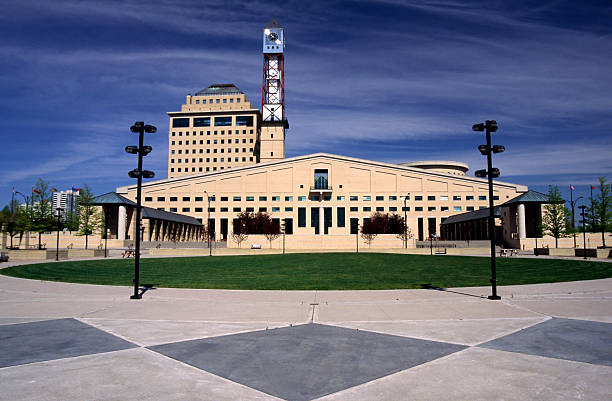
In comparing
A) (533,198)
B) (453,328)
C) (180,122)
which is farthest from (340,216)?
(453,328)

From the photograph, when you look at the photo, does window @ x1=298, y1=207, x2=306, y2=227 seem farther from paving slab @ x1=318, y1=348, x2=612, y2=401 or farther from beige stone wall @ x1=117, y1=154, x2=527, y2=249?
paving slab @ x1=318, y1=348, x2=612, y2=401

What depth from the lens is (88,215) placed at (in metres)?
66.8

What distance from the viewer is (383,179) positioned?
9781 centimetres

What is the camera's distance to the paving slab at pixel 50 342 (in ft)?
23.1

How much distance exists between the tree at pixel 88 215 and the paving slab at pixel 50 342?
201 ft

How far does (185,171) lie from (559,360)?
13606cm

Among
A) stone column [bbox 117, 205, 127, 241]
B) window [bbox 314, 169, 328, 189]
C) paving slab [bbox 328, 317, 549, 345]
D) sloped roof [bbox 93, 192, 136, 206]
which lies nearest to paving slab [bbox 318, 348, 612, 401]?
paving slab [bbox 328, 317, 549, 345]

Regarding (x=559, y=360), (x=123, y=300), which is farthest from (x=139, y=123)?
(x=559, y=360)

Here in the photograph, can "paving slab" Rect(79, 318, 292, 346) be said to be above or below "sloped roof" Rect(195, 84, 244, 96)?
below

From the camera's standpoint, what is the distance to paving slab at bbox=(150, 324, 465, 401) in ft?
19.2

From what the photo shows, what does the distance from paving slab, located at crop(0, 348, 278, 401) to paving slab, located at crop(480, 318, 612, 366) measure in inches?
193

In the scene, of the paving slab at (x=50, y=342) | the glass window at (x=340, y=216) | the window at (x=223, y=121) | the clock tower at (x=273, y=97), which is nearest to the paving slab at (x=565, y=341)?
the paving slab at (x=50, y=342)

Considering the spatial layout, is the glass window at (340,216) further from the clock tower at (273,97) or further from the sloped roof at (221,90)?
the sloped roof at (221,90)

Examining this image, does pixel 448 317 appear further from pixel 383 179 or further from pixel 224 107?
pixel 224 107
